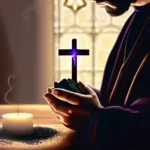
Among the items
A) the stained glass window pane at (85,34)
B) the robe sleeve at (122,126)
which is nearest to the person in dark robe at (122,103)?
the robe sleeve at (122,126)

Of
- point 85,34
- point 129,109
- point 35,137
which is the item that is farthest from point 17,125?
point 85,34

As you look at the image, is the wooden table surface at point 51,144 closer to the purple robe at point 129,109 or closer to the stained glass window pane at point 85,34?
the purple robe at point 129,109

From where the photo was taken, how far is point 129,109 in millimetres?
870

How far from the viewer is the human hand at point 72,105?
0.88 m

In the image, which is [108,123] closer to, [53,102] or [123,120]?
[123,120]

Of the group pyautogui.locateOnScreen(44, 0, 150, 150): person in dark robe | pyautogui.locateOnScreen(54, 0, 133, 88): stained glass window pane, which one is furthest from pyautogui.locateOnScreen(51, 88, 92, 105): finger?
pyautogui.locateOnScreen(54, 0, 133, 88): stained glass window pane

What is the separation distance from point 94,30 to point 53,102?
0.40 m

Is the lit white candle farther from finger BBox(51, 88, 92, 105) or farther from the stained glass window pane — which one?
the stained glass window pane

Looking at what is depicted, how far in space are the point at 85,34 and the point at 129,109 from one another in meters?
0.43

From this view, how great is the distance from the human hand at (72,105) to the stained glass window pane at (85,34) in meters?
0.30

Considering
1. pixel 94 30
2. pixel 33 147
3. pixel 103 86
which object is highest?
pixel 94 30

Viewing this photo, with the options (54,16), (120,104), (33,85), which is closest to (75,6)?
(54,16)

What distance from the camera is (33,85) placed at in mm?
1233

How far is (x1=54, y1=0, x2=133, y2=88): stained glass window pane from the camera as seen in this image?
1212mm
